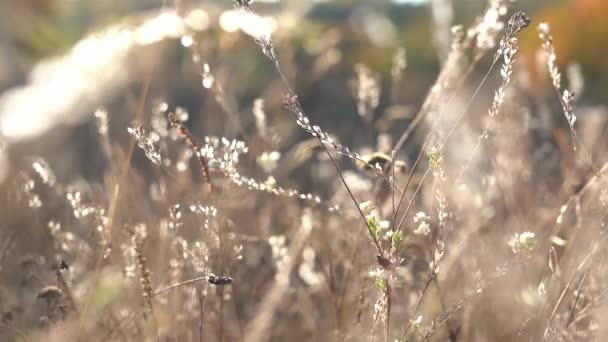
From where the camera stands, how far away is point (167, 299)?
1.99m

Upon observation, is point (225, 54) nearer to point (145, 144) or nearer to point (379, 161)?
point (379, 161)

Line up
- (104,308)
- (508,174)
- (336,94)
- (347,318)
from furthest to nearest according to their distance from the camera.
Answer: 1. (336,94)
2. (508,174)
3. (347,318)
4. (104,308)

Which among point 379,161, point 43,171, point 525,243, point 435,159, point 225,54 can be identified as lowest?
point 525,243

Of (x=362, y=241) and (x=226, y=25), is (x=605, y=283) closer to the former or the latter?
(x=362, y=241)

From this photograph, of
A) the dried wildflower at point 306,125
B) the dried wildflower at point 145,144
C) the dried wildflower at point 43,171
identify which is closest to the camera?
the dried wildflower at point 306,125

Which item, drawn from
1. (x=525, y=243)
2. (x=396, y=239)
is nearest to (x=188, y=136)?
(x=396, y=239)

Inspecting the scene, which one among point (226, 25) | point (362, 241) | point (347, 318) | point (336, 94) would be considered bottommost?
point (347, 318)

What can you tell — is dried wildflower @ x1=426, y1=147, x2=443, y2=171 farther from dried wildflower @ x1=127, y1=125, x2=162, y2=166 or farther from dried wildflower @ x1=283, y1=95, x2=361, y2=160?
dried wildflower @ x1=127, y1=125, x2=162, y2=166

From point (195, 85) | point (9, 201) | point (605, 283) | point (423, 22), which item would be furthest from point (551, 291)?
point (423, 22)

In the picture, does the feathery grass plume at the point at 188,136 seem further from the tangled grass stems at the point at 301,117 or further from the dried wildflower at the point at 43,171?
the dried wildflower at the point at 43,171

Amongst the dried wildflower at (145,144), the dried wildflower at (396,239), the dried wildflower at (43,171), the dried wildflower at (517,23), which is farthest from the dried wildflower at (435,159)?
the dried wildflower at (43,171)

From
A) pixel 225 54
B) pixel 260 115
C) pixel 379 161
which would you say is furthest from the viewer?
pixel 225 54

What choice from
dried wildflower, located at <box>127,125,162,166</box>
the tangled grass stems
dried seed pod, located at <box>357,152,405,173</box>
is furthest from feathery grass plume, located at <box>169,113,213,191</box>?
dried seed pod, located at <box>357,152,405,173</box>

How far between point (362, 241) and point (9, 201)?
1019mm
